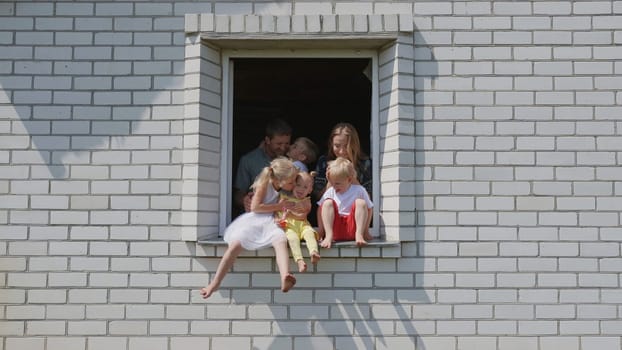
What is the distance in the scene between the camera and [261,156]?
587cm

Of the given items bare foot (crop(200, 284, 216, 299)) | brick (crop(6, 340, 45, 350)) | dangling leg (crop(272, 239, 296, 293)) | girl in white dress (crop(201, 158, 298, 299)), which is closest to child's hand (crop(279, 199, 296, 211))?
girl in white dress (crop(201, 158, 298, 299))

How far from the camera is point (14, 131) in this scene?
532 cm

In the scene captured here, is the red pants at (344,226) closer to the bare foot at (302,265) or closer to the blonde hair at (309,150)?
the bare foot at (302,265)

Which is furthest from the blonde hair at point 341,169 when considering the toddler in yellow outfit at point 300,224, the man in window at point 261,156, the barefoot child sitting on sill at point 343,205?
the man in window at point 261,156

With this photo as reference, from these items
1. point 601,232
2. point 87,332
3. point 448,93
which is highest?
point 448,93

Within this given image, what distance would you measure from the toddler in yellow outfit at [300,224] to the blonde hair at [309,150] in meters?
0.44

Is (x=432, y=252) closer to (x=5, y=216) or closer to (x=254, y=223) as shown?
(x=254, y=223)

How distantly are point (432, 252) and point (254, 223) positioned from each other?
128cm

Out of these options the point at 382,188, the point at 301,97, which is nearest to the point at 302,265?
the point at 382,188

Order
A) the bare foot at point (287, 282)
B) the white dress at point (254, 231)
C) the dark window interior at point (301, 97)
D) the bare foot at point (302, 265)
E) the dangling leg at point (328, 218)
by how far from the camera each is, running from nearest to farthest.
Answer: the bare foot at point (287, 282) < the bare foot at point (302, 265) < the white dress at point (254, 231) < the dangling leg at point (328, 218) < the dark window interior at point (301, 97)

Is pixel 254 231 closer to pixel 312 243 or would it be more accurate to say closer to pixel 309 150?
pixel 312 243

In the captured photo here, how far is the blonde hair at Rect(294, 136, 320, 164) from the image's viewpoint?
5766mm

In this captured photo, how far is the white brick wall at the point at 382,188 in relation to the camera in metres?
5.17

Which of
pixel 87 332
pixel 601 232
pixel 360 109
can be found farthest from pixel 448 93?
pixel 87 332
